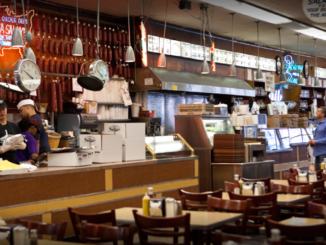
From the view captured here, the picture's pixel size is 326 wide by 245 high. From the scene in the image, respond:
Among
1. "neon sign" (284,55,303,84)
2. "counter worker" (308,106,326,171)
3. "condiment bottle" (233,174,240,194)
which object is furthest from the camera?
"neon sign" (284,55,303,84)

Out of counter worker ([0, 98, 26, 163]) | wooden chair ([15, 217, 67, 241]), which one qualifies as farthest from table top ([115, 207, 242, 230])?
counter worker ([0, 98, 26, 163])

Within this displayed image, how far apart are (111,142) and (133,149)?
0.39 meters

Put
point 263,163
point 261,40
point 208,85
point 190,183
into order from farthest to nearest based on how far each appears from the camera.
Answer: point 261,40
point 208,85
point 263,163
point 190,183

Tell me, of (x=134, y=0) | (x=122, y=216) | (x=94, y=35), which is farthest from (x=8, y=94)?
(x=122, y=216)

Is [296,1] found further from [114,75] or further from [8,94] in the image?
[8,94]

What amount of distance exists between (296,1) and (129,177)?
504 centimetres

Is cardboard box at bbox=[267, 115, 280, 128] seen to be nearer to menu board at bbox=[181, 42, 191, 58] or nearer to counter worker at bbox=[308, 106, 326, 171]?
menu board at bbox=[181, 42, 191, 58]

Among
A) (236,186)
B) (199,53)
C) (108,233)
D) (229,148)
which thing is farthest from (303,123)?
(108,233)

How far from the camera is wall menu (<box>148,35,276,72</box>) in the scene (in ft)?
34.2

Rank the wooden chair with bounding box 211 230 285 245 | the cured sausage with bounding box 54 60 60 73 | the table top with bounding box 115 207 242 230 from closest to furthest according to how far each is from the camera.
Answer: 1. the wooden chair with bounding box 211 230 285 245
2. the table top with bounding box 115 207 242 230
3. the cured sausage with bounding box 54 60 60 73

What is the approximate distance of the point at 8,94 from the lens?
7.50 meters

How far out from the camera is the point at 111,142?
6.01 meters

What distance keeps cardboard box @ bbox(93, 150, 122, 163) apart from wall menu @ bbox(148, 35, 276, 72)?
4.59m

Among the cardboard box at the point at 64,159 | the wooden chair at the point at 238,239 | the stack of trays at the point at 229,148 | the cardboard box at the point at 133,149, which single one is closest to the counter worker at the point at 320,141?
the stack of trays at the point at 229,148
